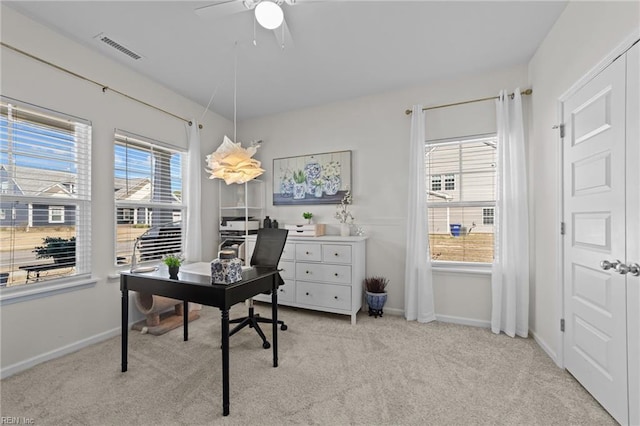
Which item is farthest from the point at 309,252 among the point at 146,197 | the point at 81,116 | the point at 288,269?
the point at 81,116

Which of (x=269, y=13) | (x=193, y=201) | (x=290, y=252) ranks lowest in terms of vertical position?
(x=290, y=252)

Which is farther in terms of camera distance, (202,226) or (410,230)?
(202,226)

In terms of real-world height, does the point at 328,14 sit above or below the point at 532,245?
above

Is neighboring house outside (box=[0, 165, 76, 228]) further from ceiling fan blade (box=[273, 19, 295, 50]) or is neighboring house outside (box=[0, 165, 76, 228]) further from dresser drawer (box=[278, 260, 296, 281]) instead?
ceiling fan blade (box=[273, 19, 295, 50])

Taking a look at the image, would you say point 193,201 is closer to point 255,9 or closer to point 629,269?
point 255,9

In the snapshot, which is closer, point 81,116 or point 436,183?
point 81,116

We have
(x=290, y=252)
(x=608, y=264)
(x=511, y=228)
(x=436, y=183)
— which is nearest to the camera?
(x=608, y=264)

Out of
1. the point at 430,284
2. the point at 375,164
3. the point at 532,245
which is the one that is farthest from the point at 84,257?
the point at 532,245

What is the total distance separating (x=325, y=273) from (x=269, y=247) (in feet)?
2.55

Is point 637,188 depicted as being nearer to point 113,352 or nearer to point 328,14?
point 328,14

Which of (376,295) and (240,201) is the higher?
(240,201)

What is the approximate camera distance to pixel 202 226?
3.98m

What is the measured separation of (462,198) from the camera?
10.8 feet

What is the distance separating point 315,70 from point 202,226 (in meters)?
2.59
